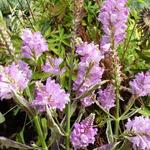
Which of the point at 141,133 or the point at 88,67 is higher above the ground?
the point at 88,67

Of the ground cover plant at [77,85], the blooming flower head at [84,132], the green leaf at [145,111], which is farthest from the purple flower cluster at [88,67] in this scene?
the green leaf at [145,111]

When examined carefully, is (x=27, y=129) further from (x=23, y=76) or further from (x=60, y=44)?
(x=23, y=76)

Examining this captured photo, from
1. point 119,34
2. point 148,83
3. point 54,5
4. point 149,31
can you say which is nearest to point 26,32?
point 119,34

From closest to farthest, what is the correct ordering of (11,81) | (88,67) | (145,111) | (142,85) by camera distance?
(11,81), (88,67), (142,85), (145,111)

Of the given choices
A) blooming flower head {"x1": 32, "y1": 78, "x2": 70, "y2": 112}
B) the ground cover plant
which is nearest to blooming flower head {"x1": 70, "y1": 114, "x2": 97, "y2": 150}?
the ground cover plant

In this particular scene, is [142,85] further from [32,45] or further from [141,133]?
[32,45]

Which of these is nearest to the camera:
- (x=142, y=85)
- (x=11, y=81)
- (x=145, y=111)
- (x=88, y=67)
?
(x=11, y=81)

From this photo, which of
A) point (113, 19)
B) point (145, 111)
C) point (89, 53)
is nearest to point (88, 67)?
point (89, 53)
